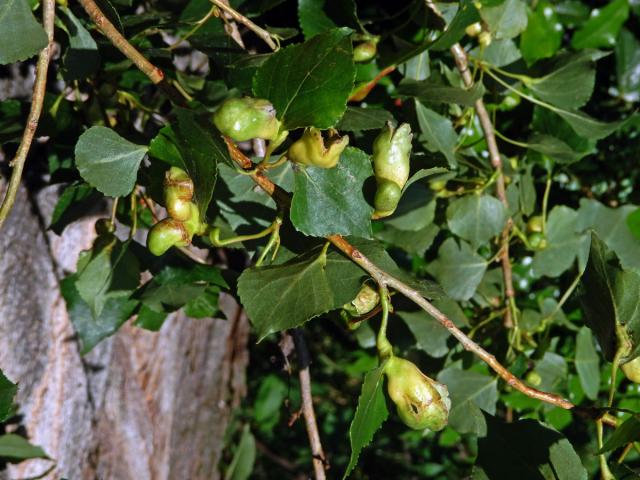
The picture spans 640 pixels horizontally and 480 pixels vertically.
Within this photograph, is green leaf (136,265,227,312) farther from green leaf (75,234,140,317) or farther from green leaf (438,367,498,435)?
green leaf (438,367,498,435)

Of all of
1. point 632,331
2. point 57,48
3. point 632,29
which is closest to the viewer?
point 632,331

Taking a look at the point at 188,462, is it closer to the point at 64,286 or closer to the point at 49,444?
the point at 49,444

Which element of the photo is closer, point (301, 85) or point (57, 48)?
point (301, 85)

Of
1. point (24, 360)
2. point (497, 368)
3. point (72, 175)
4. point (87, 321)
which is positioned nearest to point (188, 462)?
point (24, 360)

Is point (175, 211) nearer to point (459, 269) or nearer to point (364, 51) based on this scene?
point (364, 51)

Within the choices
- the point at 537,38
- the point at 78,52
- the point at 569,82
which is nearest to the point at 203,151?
the point at 78,52

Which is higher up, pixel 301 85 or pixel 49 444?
pixel 301 85

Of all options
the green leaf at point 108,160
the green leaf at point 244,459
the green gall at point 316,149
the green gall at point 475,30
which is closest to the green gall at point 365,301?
the green gall at point 316,149

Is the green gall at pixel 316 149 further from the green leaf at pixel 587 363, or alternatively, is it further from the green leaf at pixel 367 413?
the green leaf at pixel 587 363
